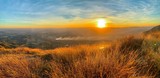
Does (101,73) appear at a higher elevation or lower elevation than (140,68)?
higher

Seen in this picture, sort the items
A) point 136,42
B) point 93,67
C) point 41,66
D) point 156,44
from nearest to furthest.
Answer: point 93,67
point 41,66
point 156,44
point 136,42

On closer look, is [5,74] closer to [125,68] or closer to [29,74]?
[29,74]

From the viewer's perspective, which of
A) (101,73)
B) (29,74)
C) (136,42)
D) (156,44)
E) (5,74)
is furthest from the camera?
(136,42)

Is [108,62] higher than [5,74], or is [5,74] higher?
[108,62]

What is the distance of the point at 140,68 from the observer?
18.1 feet

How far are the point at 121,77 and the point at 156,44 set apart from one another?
415 centimetres

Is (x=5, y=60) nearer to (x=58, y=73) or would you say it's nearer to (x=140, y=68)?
(x=58, y=73)

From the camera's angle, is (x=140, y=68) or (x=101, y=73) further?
(x=140, y=68)

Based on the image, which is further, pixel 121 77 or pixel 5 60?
pixel 5 60

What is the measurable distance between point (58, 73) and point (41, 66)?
5.03ft

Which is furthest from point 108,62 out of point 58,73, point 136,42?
point 136,42

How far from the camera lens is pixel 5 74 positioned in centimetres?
528

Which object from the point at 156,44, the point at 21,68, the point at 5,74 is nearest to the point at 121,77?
the point at 21,68

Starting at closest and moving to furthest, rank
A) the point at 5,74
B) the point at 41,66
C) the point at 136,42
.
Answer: the point at 5,74
the point at 41,66
the point at 136,42
